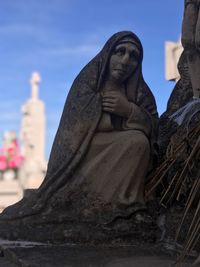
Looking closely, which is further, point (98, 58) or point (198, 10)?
point (198, 10)

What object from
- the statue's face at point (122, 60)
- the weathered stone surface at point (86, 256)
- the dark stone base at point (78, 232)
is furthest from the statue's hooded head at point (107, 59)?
the weathered stone surface at point (86, 256)

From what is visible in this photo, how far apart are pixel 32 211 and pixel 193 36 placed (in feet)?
6.24

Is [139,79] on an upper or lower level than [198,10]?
lower

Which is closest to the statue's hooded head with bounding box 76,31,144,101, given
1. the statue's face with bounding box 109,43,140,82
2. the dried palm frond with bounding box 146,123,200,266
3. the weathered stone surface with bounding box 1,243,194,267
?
the statue's face with bounding box 109,43,140,82

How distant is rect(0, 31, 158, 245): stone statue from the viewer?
3135mm

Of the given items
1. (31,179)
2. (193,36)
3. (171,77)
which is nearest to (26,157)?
(31,179)

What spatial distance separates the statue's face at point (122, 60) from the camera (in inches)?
131

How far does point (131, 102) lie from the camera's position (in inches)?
134

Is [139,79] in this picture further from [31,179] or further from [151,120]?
[31,179]

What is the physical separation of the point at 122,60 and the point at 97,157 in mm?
675

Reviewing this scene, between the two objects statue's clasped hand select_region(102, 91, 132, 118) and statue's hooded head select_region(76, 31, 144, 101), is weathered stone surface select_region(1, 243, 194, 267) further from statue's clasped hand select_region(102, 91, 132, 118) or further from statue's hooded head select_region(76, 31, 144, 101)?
statue's hooded head select_region(76, 31, 144, 101)

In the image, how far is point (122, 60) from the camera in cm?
333

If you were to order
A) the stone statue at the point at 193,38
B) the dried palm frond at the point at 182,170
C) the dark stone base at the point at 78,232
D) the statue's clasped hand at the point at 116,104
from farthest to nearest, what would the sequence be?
the stone statue at the point at 193,38
the statue's clasped hand at the point at 116,104
the dark stone base at the point at 78,232
the dried palm frond at the point at 182,170

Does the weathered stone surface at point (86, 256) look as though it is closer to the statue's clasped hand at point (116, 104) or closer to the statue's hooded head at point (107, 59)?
the statue's clasped hand at point (116, 104)
